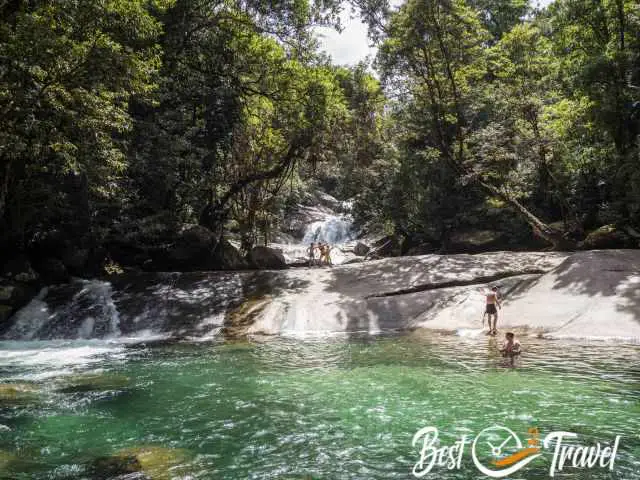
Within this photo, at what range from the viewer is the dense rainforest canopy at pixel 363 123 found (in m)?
20.8

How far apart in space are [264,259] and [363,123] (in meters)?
11.2

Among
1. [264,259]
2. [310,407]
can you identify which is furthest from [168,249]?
[310,407]

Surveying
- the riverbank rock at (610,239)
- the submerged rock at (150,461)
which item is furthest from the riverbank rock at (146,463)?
the riverbank rock at (610,239)

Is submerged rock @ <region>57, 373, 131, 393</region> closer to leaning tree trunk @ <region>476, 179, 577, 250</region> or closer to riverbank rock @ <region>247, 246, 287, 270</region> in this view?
riverbank rock @ <region>247, 246, 287, 270</region>

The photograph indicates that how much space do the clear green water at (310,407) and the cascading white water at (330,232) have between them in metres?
31.5

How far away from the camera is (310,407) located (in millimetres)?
8953

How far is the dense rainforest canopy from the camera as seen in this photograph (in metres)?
20.8

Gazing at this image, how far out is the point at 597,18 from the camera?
23.2m

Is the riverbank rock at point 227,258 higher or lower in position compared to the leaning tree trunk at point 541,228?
lower

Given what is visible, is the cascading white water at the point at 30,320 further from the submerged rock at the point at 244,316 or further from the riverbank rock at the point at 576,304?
the riverbank rock at the point at 576,304

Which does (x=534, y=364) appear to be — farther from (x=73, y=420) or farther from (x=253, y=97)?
(x=253, y=97)

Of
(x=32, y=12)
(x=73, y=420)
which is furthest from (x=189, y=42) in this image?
(x=73, y=420)

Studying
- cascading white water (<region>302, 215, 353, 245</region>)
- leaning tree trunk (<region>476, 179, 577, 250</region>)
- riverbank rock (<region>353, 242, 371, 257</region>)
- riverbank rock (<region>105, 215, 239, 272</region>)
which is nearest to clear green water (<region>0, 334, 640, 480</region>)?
riverbank rock (<region>105, 215, 239, 272</region>)

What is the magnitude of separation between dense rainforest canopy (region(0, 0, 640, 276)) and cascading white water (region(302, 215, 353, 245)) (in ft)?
35.9
